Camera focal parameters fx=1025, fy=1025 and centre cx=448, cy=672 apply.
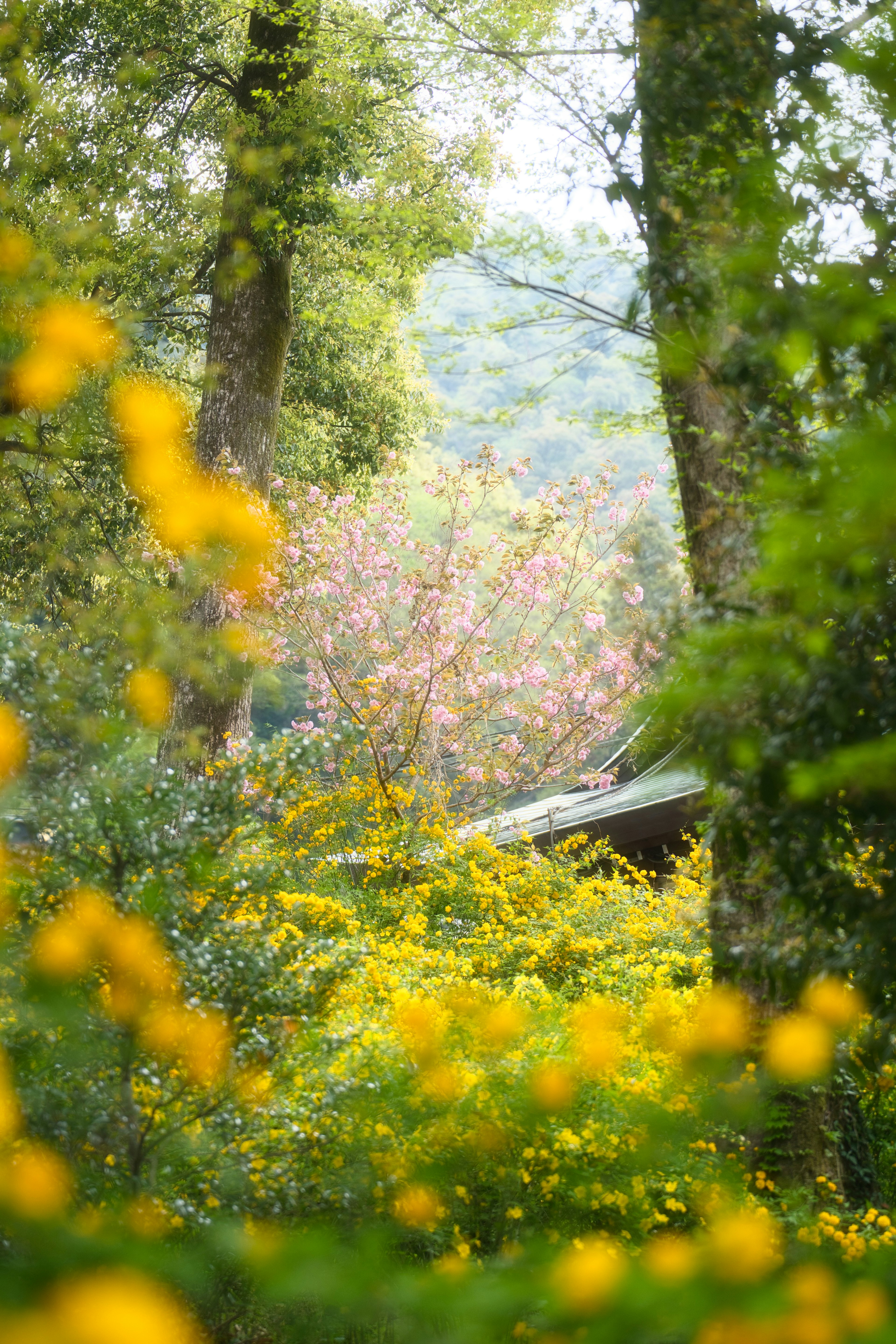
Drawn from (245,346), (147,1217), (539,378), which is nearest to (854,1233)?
(147,1217)

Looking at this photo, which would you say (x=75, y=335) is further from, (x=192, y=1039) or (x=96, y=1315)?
(x=96, y=1315)

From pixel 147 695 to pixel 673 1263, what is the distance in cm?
249

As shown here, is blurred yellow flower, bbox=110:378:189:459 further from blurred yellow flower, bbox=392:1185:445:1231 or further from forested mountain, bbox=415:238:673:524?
blurred yellow flower, bbox=392:1185:445:1231

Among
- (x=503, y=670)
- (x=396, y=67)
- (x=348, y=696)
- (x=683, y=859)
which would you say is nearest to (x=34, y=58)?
(x=396, y=67)

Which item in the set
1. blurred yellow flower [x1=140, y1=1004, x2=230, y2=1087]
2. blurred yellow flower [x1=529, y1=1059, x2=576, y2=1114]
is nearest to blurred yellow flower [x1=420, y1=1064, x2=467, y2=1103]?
blurred yellow flower [x1=529, y1=1059, x2=576, y2=1114]

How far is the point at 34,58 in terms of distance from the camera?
8.35 m

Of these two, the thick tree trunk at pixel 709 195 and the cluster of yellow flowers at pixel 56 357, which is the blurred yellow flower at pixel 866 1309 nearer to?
the thick tree trunk at pixel 709 195

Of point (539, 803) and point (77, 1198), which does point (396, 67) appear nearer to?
point (77, 1198)

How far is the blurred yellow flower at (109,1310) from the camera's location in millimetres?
1459

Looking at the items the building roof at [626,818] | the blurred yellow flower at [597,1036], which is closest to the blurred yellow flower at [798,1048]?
the blurred yellow flower at [597,1036]

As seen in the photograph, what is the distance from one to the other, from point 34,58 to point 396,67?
2987 millimetres

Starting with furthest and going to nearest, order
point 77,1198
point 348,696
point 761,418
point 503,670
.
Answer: point 503,670 < point 348,696 < point 761,418 < point 77,1198

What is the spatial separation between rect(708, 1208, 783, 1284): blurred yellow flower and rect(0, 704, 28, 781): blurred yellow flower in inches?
76.4

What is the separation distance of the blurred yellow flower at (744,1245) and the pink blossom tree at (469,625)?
5.98 metres
